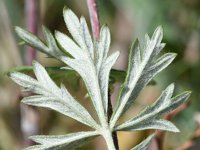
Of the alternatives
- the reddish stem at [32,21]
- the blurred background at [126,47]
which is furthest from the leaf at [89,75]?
the blurred background at [126,47]

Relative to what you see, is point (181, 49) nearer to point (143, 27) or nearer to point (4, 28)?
point (143, 27)

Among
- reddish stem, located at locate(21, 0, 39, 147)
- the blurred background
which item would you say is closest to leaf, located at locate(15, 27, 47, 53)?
reddish stem, located at locate(21, 0, 39, 147)

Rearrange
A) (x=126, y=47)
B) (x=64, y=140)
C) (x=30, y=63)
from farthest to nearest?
(x=126, y=47) → (x=30, y=63) → (x=64, y=140)

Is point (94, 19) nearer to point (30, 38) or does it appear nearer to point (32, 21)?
point (30, 38)

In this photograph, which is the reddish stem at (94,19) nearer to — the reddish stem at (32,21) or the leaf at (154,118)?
the leaf at (154,118)

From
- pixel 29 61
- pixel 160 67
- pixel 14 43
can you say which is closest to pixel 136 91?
pixel 160 67

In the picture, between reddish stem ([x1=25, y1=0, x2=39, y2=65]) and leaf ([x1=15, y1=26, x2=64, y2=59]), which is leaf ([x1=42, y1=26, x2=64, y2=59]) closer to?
leaf ([x1=15, y1=26, x2=64, y2=59])

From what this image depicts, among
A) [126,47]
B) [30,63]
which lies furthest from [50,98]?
[126,47]
